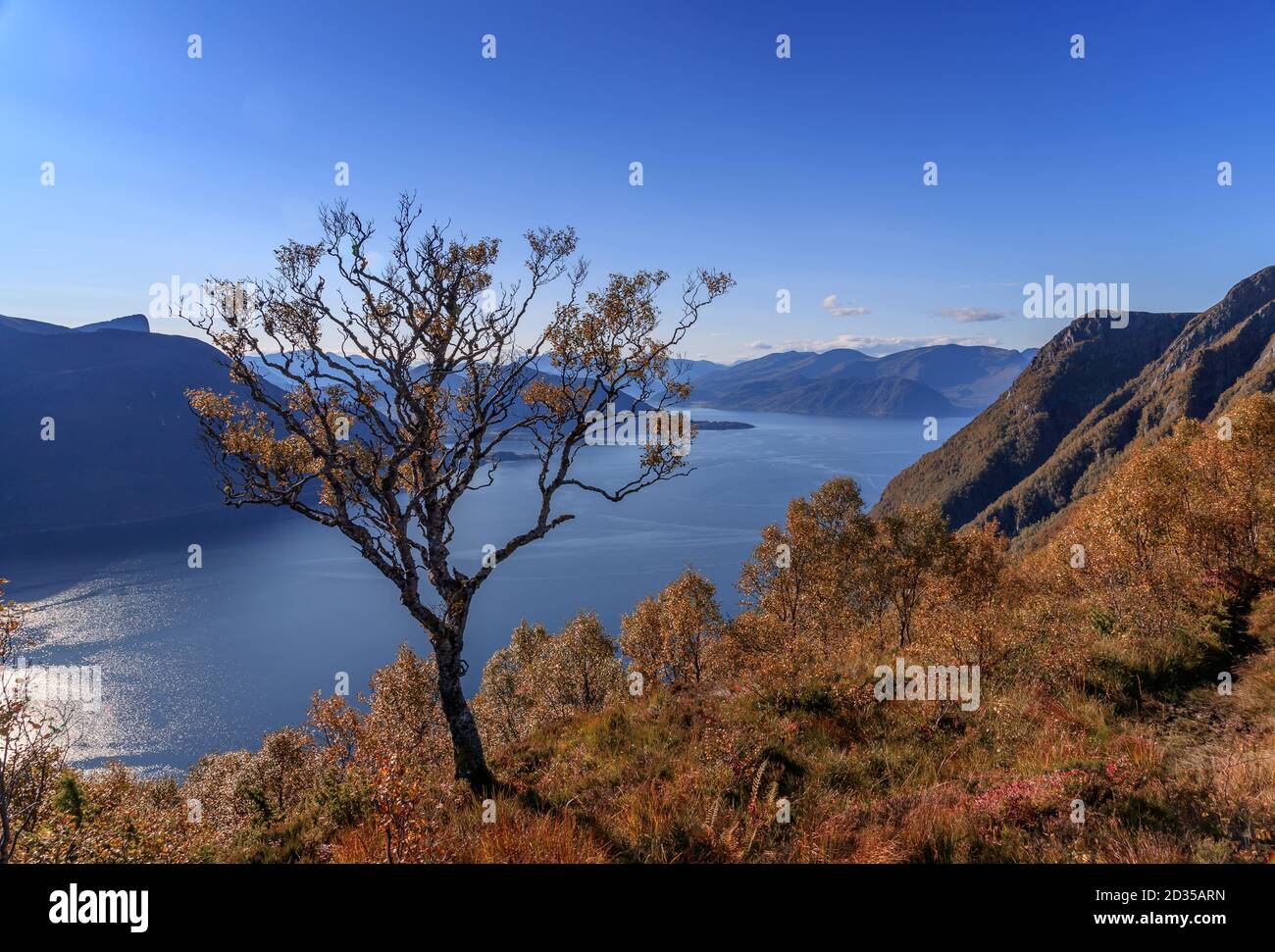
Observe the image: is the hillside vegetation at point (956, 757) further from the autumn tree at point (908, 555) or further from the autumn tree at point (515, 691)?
the autumn tree at point (515, 691)

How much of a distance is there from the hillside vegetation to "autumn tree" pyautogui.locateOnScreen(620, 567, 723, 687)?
78.0ft

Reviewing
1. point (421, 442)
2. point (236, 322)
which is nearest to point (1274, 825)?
point (421, 442)

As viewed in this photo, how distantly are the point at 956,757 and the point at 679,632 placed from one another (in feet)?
112

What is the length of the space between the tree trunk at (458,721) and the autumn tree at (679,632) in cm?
2914

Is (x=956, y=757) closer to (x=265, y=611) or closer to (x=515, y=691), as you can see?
(x=515, y=691)

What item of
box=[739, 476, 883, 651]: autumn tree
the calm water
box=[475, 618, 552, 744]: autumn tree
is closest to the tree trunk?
box=[739, 476, 883, 651]: autumn tree

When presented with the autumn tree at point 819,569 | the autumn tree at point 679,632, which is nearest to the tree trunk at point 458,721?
the autumn tree at point 819,569

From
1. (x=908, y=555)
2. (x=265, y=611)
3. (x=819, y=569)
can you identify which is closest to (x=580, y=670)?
(x=819, y=569)

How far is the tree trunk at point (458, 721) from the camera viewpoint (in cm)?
1211

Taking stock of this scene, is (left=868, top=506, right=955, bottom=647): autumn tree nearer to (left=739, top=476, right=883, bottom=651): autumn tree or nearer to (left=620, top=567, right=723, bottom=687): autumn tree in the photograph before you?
(left=739, top=476, right=883, bottom=651): autumn tree

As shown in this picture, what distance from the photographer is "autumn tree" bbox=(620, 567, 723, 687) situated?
139 ft

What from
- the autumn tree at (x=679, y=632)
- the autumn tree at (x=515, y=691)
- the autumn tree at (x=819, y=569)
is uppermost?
the autumn tree at (x=819, y=569)
